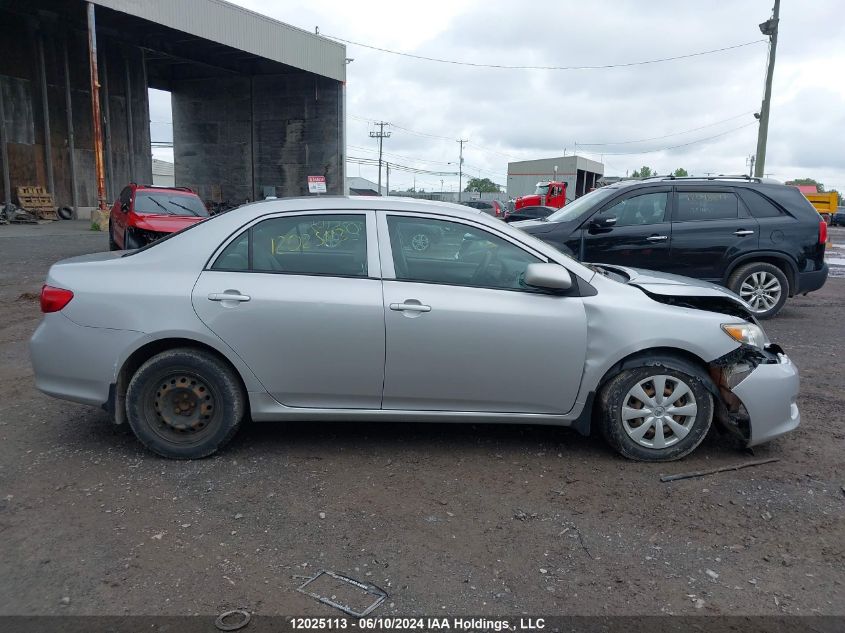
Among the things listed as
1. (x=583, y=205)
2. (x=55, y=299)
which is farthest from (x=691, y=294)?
(x=583, y=205)

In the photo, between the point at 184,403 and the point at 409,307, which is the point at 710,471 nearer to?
the point at 409,307

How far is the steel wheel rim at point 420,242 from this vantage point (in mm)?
4215

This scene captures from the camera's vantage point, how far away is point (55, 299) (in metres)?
4.07

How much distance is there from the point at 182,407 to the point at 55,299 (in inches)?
40.0

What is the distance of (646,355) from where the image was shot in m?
4.07

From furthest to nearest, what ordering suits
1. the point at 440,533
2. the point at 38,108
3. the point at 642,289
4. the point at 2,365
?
the point at 38,108 → the point at 2,365 → the point at 642,289 → the point at 440,533

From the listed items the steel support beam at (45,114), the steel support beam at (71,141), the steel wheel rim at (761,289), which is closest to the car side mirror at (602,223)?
the steel wheel rim at (761,289)

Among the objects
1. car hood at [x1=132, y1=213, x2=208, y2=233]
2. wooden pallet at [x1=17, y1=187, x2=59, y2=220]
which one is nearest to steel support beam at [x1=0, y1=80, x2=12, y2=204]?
wooden pallet at [x1=17, y1=187, x2=59, y2=220]

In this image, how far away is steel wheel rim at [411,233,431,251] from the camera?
4215 millimetres

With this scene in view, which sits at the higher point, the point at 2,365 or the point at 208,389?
the point at 208,389

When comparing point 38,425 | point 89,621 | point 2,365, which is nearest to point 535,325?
point 89,621

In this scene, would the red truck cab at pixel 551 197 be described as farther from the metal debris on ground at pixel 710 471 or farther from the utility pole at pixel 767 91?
the metal debris on ground at pixel 710 471

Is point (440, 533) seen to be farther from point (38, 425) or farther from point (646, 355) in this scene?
point (38, 425)

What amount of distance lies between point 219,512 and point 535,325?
6.76 feet
